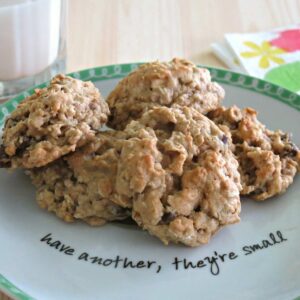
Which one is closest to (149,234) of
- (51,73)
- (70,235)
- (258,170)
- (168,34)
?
(70,235)

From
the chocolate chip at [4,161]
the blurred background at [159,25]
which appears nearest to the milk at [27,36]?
the blurred background at [159,25]

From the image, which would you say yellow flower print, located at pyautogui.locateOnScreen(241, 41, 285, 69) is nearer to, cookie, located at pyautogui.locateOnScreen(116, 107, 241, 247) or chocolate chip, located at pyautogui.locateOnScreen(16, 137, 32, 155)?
cookie, located at pyautogui.locateOnScreen(116, 107, 241, 247)

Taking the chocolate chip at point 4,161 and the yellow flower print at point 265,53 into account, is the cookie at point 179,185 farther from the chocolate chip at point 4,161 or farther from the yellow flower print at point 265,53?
the yellow flower print at point 265,53

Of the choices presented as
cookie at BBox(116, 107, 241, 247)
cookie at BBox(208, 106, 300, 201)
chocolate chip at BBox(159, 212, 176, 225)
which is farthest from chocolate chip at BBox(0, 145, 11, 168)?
cookie at BBox(208, 106, 300, 201)

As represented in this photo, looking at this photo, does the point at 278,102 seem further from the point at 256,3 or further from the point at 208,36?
the point at 256,3

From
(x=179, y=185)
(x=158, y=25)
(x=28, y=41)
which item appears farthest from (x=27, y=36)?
(x=179, y=185)

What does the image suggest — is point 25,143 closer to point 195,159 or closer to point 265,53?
point 195,159
